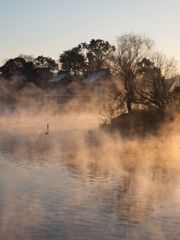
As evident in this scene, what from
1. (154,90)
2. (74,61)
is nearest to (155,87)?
(154,90)

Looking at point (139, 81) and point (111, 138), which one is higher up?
point (139, 81)

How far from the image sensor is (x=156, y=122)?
149 feet

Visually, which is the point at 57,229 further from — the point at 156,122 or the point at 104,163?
the point at 156,122

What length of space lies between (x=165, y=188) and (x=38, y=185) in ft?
15.8

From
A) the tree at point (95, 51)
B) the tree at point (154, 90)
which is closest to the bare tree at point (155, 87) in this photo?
the tree at point (154, 90)

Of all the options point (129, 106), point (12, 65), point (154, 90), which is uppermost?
point (12, 65)

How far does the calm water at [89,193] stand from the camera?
46.7 ft

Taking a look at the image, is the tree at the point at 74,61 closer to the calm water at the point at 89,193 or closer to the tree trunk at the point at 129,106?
the tree trunk at the point at 129,106

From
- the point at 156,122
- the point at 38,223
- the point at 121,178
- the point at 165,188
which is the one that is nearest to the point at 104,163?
the point at 121,178

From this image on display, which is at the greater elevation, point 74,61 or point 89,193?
point 74,61

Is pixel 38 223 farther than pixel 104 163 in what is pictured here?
No

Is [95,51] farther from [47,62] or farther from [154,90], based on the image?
[154,90]

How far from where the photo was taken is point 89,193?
18.9 m

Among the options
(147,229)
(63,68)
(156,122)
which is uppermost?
(63,68)
